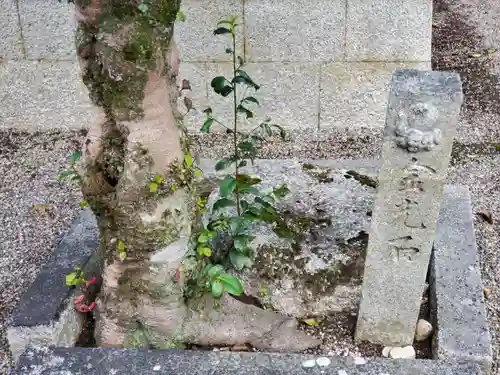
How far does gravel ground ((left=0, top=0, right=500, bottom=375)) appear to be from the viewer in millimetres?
3268

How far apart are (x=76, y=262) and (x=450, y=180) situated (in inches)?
101

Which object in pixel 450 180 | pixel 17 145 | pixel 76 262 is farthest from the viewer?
pixel 17 145

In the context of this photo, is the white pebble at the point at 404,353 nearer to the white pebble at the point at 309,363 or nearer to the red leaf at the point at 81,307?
the white pebble at the point at 309,363

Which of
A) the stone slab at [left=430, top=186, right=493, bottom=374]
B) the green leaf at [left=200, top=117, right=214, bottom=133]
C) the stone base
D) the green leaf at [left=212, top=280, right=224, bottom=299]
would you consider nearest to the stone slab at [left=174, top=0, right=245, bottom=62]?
the stone base

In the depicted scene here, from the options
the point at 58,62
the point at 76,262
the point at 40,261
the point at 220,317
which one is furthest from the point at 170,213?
the point at 58,62

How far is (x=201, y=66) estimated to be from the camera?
4.47 meters

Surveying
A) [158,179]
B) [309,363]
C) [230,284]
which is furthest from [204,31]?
[309,363]

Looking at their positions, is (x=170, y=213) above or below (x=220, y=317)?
above

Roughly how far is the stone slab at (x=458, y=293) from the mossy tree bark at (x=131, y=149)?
1.07 meters

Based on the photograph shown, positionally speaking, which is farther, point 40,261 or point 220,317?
point 40,261

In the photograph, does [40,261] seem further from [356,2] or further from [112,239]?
[356,2]

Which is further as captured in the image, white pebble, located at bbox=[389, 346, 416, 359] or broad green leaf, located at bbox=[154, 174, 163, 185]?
white pebble, located at bbox=[389, 346, 416, 359]

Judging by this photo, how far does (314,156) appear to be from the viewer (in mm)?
4391

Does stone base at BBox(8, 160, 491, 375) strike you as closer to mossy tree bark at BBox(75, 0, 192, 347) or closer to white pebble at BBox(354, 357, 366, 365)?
white pebble at BBox(354, 357, 366, 365)
